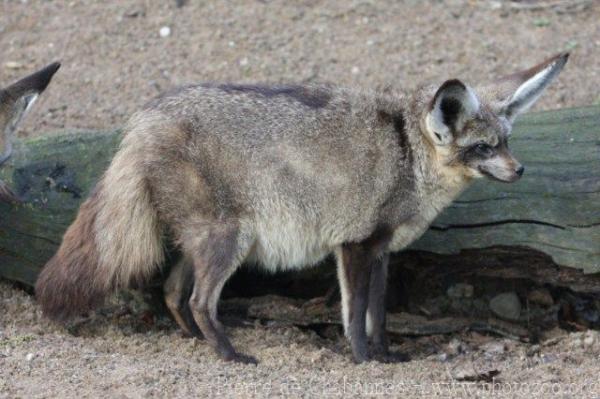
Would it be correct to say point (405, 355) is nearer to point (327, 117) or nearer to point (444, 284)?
point (444, 284)

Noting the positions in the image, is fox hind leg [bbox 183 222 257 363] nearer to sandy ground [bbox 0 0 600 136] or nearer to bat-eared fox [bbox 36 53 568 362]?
bat-eared fox [bbox 36 53 568 362]

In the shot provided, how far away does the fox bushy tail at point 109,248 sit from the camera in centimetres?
620

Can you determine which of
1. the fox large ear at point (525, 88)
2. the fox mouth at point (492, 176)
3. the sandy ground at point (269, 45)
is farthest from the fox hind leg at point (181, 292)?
the sandy ground at point (269, 45)

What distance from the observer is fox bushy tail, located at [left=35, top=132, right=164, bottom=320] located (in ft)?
20.3

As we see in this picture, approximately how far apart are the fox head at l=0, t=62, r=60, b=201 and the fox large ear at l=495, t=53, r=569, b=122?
10.3 ft

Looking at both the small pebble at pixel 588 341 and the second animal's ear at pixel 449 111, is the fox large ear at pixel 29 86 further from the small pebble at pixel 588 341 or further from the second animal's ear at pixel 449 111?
the small pebble at pixel 588 341

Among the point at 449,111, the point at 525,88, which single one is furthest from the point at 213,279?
the point at 525,88

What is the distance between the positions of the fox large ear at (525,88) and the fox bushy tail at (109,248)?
2.37 m

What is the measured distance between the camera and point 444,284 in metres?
7.14

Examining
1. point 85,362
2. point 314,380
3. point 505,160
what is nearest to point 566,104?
point 505,160

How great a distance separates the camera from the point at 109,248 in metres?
6.30

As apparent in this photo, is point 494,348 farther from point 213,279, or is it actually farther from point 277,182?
point 213,279

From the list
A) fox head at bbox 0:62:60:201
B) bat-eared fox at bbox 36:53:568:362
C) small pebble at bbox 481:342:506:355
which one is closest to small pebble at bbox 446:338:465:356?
small pebble at bbox 481:342:506:355

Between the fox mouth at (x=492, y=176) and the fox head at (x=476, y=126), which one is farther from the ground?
the fox head at (x=476, y=126)
